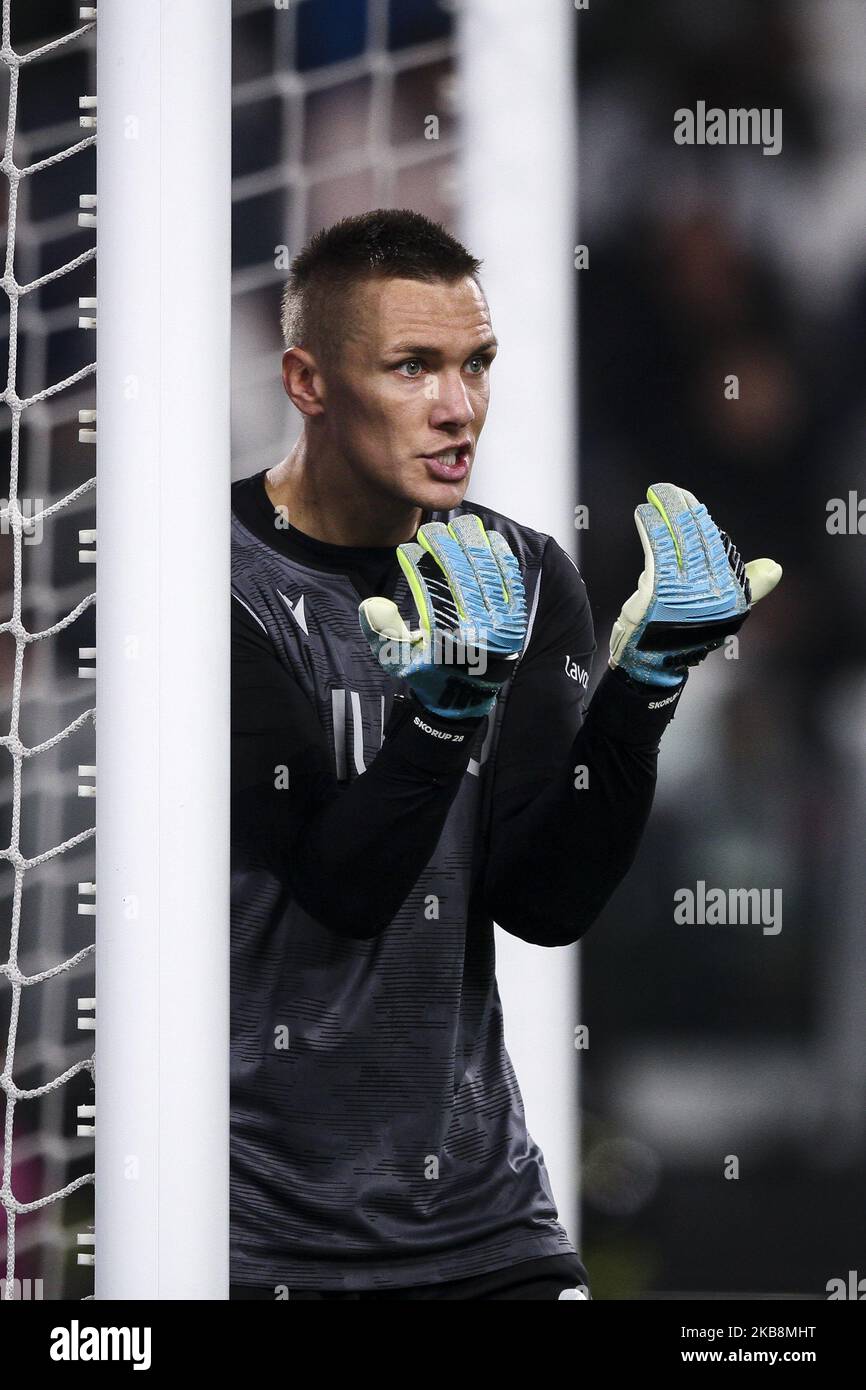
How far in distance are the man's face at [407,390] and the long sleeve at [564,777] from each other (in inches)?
4.0

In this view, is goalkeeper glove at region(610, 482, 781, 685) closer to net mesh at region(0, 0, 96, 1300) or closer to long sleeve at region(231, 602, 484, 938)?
long sleeve at region(231, 602, 484, 938)

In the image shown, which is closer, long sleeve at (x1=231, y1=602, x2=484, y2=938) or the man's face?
long sleeve at (x1=231, y1=602, x2=484, y2=938)

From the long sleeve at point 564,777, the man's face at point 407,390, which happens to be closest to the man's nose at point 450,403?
the man's face at point 407,390

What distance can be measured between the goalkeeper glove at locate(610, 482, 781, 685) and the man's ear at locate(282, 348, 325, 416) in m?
0.23

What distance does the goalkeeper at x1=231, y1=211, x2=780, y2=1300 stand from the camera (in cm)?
83

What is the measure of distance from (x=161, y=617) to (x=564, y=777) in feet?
0.90

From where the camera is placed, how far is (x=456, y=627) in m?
0.70

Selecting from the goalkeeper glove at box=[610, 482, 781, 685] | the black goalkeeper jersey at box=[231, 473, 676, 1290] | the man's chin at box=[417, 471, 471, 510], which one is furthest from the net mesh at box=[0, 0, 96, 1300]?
the goalkeeper glove at box=[610, 482, 781, 685]

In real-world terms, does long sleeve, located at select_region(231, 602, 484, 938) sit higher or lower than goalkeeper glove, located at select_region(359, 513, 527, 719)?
lower

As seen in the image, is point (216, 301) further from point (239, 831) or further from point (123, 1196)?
point (123, 1196)

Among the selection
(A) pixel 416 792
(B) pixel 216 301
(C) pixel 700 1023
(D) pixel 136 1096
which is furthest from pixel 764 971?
(B) pixel 216 301

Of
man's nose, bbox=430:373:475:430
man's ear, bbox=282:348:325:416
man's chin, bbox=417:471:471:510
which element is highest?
man's ear, bbox=282:348:325:416

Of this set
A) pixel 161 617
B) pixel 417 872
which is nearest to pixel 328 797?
pixel 417 872

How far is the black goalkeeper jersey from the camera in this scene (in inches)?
32.5
